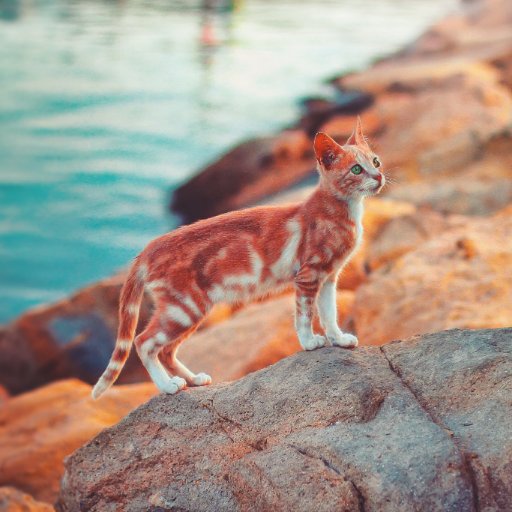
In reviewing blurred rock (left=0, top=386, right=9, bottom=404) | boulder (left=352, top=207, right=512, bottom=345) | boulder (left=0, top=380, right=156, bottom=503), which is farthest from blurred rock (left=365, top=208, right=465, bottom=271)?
blurred rock (left=0, top=386, right=9, bottom=404)

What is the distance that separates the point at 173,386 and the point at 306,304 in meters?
1.16

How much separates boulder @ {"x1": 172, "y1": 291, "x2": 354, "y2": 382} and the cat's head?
3551 mm

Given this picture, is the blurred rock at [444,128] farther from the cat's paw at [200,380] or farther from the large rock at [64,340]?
the cat's paw at [200,380]

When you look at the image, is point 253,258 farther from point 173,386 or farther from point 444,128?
point 444,128

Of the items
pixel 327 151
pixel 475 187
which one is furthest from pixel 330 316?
pixel 475 187

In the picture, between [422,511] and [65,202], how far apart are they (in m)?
19.2

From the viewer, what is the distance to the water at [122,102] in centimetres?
2095

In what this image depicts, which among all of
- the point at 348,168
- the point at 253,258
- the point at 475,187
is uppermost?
the point at 348,168

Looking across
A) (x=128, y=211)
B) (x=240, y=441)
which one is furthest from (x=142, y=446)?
(x=128, y=211)

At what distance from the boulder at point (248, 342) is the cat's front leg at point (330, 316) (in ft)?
9.51

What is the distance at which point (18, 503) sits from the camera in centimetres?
800

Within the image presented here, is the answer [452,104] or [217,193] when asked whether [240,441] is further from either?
[217,193]

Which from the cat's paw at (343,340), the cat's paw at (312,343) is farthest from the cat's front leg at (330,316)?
the cat's paw at (312,343)

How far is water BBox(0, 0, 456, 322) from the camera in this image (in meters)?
21.0
